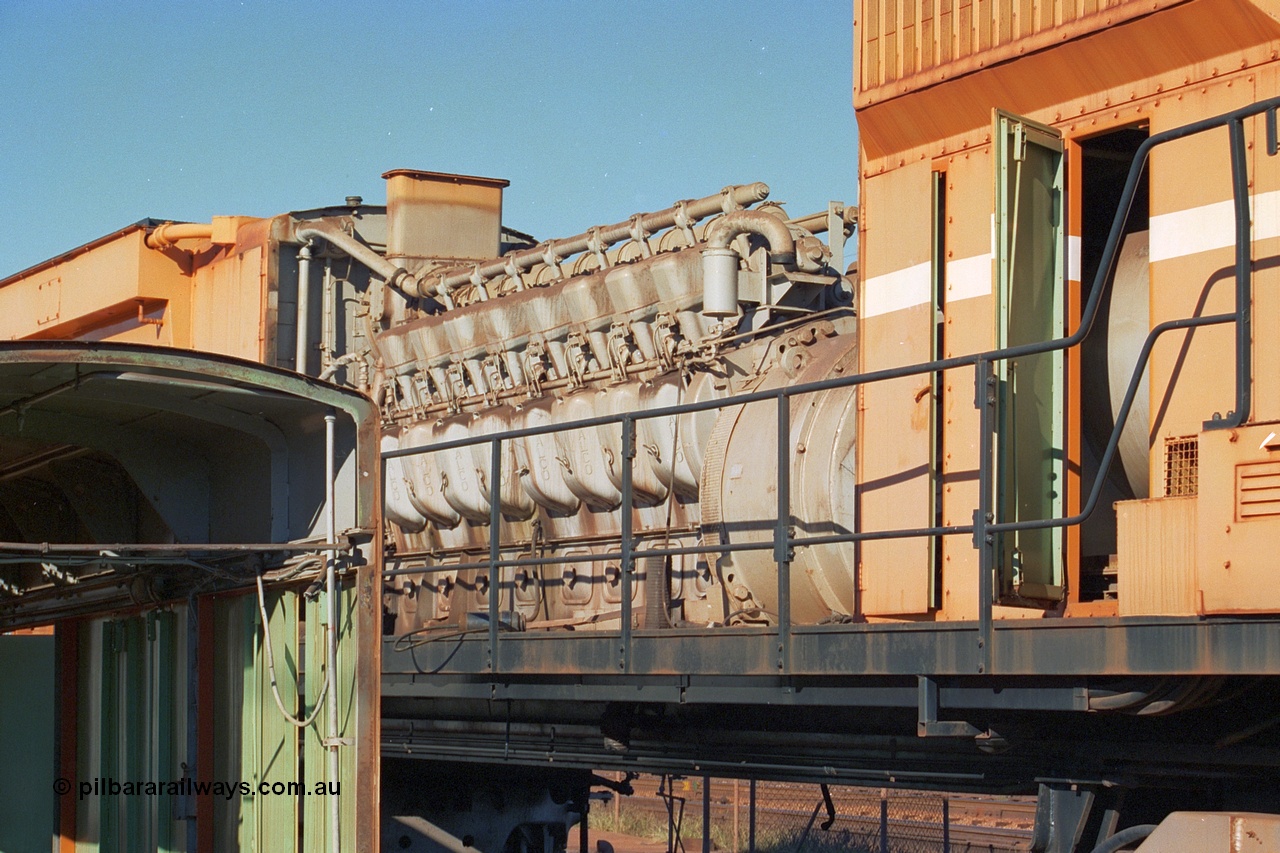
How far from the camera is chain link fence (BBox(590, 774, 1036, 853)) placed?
64.1 ft

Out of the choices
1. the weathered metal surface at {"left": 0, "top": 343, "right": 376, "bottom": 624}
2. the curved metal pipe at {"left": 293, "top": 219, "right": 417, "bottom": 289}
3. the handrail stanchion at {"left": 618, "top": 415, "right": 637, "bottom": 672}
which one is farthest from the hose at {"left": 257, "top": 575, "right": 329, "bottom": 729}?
the curved metal pipe at {"left": 293, "top": 219, "right": 417, "bottom": 289}

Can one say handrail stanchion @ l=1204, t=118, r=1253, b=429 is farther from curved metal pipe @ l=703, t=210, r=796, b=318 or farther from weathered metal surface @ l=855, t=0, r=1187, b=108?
curved metal pipe @ l=703, t=210, r=796, b=318

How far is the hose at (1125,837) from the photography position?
257 inches

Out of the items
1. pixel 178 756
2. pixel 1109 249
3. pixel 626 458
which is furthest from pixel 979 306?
pixel 178 756

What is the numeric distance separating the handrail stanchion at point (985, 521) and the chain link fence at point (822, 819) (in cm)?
942

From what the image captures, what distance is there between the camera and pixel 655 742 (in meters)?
8.90

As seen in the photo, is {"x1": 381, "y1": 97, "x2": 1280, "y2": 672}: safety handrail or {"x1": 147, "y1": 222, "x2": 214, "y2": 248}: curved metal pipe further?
{"x1": 147, "y1": 222, "x2": 214, "y2": 248}: curved metal pipe

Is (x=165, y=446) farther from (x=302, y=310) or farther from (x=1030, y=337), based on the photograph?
(x=1030, y=337)

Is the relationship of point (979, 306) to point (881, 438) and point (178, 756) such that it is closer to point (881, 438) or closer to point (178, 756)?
point (881, 438)

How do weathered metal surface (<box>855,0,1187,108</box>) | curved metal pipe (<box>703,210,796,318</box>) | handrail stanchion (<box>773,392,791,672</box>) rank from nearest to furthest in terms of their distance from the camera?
weathered metal surface (<box>855,0,1187,108</box>) → handrail stanchion (<box>773,392,791,672</box>) → curved metal pipe (<box>703,210,796,318</box>)

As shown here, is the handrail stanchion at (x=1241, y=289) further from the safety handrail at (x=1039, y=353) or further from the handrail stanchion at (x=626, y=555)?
the handrail stanchion at (x=626, y=555)

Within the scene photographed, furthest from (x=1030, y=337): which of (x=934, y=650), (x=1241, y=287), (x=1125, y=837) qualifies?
(x=1125, y=837)

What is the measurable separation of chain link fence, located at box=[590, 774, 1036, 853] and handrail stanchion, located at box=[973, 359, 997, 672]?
942 centimetres

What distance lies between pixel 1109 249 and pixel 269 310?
8.74m
